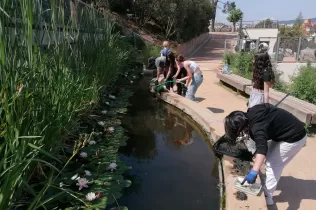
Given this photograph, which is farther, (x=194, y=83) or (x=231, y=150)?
(x=194, y=83)

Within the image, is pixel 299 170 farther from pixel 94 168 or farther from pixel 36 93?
pixel 36 93

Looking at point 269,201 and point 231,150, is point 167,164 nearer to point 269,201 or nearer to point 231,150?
point 231,150

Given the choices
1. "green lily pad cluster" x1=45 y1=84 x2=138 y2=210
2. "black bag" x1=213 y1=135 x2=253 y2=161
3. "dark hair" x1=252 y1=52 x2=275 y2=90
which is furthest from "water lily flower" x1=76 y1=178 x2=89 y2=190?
"dark hair" x1=252 y1=52 x2=275 y2=90

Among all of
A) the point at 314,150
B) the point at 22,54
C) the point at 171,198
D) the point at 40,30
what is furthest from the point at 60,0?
the point at 314,150

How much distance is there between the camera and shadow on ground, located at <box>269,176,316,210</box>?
278 centimetres

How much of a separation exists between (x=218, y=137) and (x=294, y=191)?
1178 millimetres

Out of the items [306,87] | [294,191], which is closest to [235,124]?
[294,191]

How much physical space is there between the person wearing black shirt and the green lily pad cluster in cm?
180

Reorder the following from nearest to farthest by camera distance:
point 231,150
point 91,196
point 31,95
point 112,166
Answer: point 31,95, point 91,196, point 231,150, point 112,166

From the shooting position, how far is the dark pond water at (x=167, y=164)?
280cm

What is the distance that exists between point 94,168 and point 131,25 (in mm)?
19180

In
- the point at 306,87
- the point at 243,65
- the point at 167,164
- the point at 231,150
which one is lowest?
the point at 167,164

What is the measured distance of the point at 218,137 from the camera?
153 inches

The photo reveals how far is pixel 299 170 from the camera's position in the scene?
3.36m
